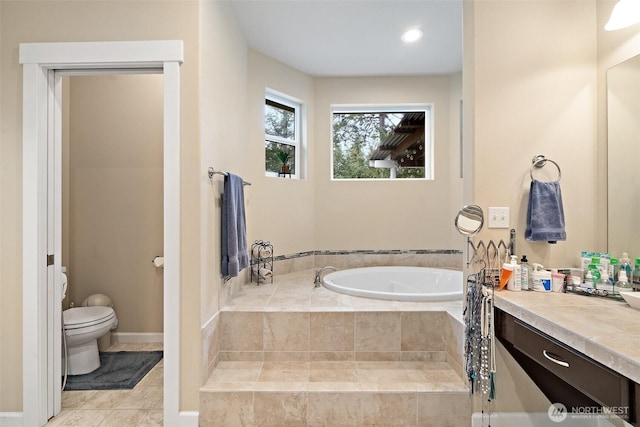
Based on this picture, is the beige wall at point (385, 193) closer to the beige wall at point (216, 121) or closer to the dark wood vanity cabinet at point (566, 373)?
the beige wall at point (216, 121)

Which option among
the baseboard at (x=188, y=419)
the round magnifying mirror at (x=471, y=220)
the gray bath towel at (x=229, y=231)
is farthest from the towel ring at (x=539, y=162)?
the baseboard at (x=188, y=419)

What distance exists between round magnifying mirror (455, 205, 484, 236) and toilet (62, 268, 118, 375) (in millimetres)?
2560

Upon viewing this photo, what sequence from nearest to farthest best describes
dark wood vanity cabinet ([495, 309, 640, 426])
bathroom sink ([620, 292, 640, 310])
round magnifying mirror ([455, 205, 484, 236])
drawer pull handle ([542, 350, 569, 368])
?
dark wood vanity cabinet ([495, 309, 640, 426])
drawer pull handle ([542, 350, 569, 368])
bathroom sink ([620, 292, 640, 310])
round magnifying mirror ([455, 205, 484, 236])

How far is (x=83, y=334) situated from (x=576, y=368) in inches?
111

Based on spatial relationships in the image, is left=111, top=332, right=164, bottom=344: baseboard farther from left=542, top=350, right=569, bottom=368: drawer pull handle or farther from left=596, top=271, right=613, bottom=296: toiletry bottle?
left=596, top=271, right=613, bottom=296: toiletry bottle

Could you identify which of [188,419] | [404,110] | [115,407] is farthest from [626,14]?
[115,407]

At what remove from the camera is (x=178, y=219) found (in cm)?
167

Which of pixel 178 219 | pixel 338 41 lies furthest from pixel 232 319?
pixel 338 41

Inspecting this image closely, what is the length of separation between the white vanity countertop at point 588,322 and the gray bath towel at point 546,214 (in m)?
0.30

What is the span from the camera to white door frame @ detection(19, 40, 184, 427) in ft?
5.45

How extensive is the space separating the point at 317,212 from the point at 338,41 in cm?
179

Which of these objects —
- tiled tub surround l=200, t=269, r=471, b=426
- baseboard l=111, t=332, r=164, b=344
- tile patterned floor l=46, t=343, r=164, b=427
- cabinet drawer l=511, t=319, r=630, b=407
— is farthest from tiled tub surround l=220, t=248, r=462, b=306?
cabinet drawer l=511, t=319, r=630, b=407

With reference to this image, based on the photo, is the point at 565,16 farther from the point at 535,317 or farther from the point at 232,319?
the point at 232,319

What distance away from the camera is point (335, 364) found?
78.9 inches
